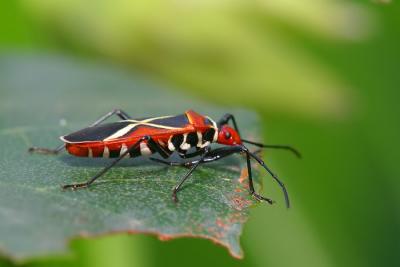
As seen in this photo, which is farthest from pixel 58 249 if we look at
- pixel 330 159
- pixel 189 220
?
pixel 330 159

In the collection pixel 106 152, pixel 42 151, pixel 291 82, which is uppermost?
pixel 291 82

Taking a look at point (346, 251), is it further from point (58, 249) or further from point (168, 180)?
point (58, 249)

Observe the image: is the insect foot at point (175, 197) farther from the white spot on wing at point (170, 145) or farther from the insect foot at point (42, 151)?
the insect foot at point (42, 151)

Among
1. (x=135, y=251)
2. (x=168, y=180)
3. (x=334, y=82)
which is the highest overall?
(x=334, y=82)

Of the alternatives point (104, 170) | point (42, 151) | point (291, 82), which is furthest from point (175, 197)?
point (291, 82)

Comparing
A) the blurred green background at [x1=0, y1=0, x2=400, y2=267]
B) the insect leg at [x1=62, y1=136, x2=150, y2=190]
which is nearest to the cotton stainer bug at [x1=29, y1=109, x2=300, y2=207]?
the insect leg at [x1=62, y1=136, x2=150, y2=190]

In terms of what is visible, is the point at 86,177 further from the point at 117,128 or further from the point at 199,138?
the point at 199,138
